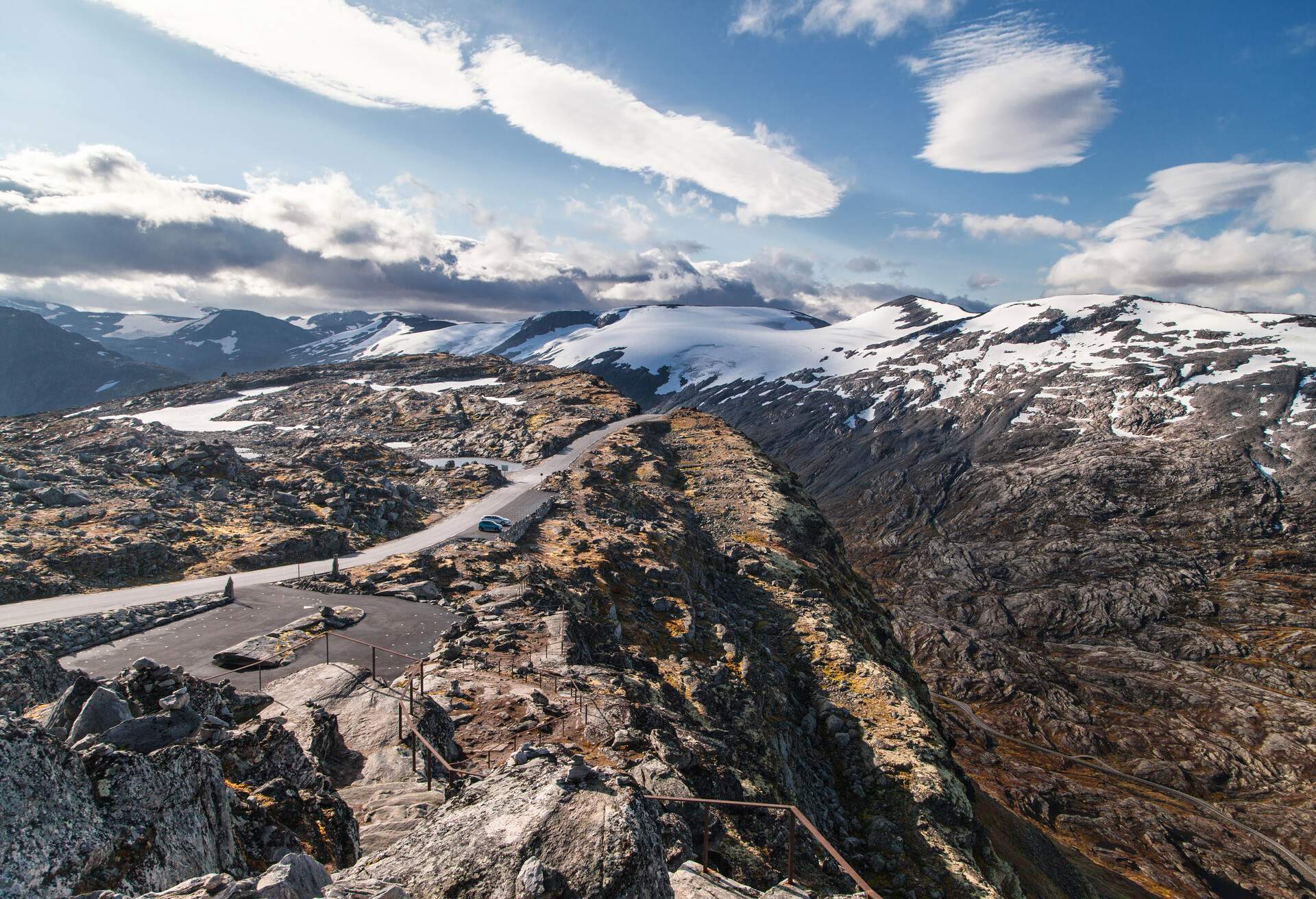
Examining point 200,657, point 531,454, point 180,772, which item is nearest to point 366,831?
point 180,772

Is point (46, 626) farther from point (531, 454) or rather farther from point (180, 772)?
point (531, 454)

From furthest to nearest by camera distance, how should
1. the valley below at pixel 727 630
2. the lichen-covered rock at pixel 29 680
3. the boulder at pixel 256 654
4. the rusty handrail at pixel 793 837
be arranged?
the valley below at pixel 727 630
the boulder at pixel 256 654
the lichen-covered rock at pixel 29 680
the rusty handrail at pixel 793 837

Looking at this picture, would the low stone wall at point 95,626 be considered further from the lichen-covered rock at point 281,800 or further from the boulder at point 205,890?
the boulder at point 205,890

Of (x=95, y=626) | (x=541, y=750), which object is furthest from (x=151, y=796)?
(x=95, y=626)

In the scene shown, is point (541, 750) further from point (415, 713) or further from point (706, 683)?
point (706, 683)

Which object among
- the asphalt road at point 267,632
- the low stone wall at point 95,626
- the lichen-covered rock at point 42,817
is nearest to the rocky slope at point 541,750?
the lichen-covered rock at point 42,817

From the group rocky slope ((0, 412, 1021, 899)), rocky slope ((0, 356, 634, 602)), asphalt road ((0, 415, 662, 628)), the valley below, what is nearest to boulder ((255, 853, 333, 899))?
rocky slope ((0, 412, 1021, 899))

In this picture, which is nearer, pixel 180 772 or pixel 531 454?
pixel 180 772
